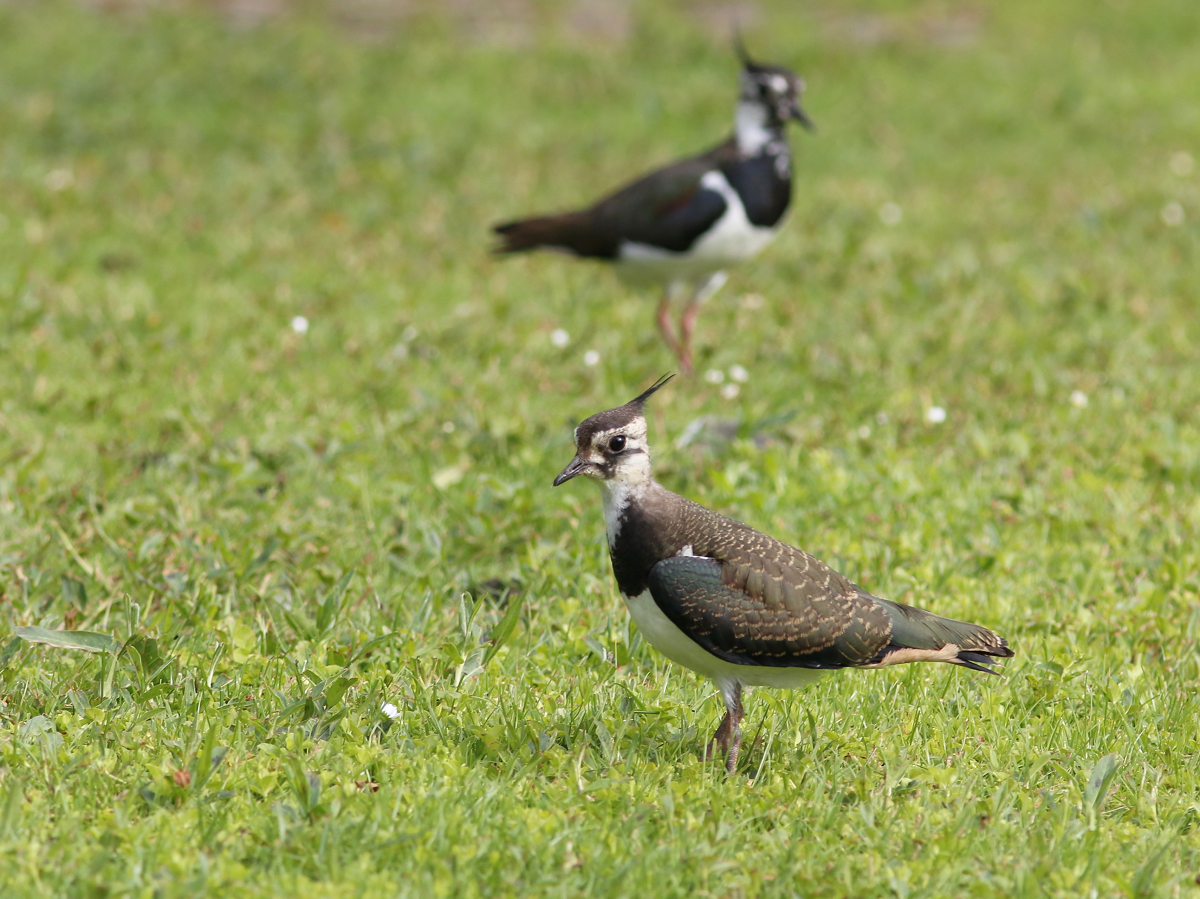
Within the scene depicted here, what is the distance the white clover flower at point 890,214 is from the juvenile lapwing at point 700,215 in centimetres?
262

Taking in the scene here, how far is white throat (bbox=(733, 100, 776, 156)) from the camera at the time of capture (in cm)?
855

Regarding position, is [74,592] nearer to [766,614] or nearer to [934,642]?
[766,614]

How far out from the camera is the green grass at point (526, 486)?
383 centimetres

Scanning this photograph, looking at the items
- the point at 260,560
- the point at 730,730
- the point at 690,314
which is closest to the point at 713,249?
the point at 690,314

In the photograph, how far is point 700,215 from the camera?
27.0 ft

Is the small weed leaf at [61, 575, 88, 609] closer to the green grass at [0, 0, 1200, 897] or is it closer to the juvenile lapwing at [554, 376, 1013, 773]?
the green grass at [0, 0, 1200, 897]

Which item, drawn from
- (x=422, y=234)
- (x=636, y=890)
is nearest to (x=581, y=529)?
(x=636, y=890)

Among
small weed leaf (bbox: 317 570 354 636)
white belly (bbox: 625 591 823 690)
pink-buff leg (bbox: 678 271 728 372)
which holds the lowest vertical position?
pink-buff leg (bbox: 678 271 728 372)

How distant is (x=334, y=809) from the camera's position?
374cm

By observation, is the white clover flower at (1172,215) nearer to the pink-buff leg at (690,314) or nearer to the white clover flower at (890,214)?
the white clover flower at (890,214)

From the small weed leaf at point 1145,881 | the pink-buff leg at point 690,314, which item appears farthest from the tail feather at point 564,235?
the small weed leaf at point 1145,881

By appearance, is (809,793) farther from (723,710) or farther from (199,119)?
(199,119)

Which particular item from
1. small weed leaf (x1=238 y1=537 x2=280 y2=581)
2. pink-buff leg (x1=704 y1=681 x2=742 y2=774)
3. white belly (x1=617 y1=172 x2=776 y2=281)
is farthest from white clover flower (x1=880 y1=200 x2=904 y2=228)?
pink-buff leg (x1=704 y1=681 x2=742 y2=774)

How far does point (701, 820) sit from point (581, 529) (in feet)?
7.23
